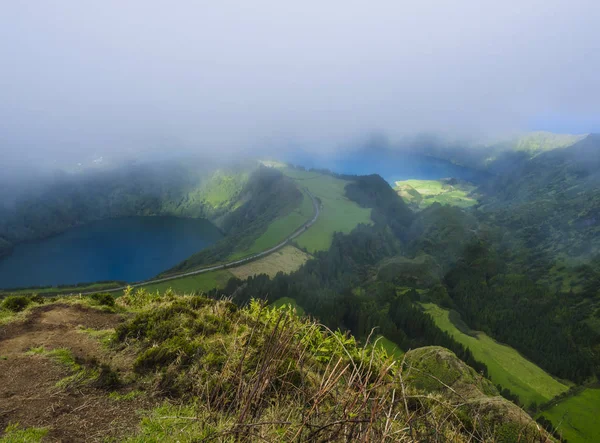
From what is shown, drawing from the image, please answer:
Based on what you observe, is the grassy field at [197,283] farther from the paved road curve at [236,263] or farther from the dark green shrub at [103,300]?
the dark green shrub at [103,300]

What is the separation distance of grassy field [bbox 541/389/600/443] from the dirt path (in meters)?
78.9

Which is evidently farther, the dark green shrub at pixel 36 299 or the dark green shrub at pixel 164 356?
the dark green shrub at pixel 36 299

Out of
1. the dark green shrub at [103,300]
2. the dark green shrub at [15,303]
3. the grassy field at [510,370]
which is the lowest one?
the grassy field at [510,370]

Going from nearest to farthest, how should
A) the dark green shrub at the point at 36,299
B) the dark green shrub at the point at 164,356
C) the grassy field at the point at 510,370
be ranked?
the dark green shrub at the point at 164,356 → the dark green shrub at the point at 36,299 → the grassy field at the point at 510,370

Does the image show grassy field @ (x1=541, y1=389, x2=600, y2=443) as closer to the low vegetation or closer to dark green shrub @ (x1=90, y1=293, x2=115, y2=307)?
the low vegetation

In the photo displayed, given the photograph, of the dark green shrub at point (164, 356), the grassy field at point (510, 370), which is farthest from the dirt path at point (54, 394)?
the grassy field at point (510, 370)

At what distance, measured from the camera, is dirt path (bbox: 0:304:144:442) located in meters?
7.19

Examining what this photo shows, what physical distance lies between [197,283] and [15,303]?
105 meters

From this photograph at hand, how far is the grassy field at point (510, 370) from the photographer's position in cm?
8475

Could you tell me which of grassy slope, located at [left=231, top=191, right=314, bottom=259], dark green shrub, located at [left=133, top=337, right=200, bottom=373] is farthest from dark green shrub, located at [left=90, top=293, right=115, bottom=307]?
grassy slope, located at [left=231, top=191, right=314, bottom=259]

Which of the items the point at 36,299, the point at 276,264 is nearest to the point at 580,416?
the point at 36,299

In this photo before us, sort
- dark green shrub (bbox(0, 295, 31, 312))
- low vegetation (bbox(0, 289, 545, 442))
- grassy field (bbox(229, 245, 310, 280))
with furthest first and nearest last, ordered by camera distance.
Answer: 1. grassy field (bbox(229, 245, 310, 280))
2. dark green shrub (bbox(0, 295, 31, 312))
3. low vegetation (bbox(0, 289, 545, 442))

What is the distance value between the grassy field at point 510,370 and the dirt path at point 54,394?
100682 millimetres

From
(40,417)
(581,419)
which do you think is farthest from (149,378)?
(581,419)
